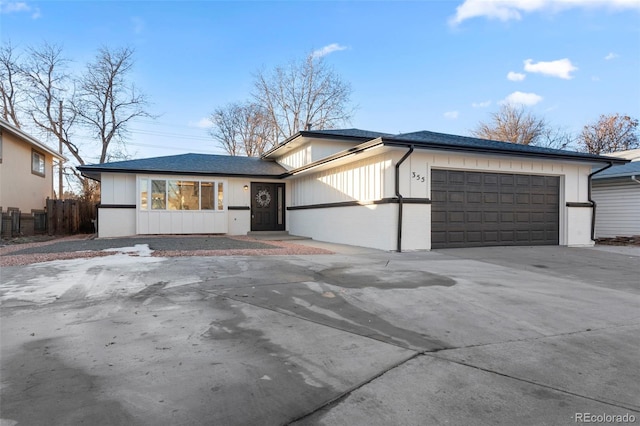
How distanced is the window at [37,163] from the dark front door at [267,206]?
10.5 m

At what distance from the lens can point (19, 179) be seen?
15.1 meters

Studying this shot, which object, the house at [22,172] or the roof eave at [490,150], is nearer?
the roof eave at [490,150]

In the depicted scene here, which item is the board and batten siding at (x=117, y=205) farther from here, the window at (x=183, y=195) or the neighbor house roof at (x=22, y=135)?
the neighbor house roof at (x=22, y=135)

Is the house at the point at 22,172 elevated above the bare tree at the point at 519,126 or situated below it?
below

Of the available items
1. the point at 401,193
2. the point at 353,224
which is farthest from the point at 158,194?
the point at 401,193

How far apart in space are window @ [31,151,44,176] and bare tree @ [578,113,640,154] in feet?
135

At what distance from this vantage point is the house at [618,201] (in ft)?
42.8

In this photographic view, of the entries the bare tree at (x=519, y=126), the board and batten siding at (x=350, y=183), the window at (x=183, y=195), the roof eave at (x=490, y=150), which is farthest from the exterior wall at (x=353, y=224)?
the bare tree at (x=519, y=126)

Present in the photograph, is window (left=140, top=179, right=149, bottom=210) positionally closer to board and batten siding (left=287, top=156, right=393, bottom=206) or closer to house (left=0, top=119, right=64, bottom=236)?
house (left=0, top=119, right=64, bottom=236)

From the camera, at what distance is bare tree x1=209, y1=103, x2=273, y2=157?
108 feet

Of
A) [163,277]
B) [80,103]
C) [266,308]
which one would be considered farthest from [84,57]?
Result: [266,308]

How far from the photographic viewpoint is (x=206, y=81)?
23.1 metres

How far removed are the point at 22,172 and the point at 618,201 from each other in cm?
2450

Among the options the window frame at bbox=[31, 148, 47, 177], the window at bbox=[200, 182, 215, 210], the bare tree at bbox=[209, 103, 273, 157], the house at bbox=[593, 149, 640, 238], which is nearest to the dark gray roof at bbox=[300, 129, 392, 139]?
the window at bbox=[200, 182, 215, 210]
